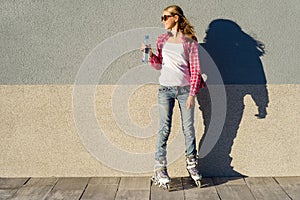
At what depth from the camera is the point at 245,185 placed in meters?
3.79

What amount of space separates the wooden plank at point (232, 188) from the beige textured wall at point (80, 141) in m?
0.17

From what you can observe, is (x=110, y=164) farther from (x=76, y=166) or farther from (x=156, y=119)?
(x=156, y=119)

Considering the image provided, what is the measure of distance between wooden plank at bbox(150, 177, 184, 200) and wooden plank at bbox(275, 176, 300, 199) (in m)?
0.93

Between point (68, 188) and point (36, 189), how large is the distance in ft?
0.95

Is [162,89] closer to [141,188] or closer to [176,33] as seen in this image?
[176,33]

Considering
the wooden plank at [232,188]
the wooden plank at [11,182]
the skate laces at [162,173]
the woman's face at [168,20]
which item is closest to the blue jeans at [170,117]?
the skate laces at [162,173]

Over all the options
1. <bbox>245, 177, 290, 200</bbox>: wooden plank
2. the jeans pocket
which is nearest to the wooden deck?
<bbox>245, 177, 290, 200</bbox>: wooden plank

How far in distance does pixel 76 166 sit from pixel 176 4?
1817 millimetres

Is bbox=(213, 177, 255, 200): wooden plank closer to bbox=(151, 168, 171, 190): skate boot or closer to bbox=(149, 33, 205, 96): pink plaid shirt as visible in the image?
bbox=(151, 168, 171, 190): skate boot

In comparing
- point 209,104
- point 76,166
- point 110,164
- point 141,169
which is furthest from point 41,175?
point 209,104

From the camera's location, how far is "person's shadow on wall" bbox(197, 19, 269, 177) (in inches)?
151

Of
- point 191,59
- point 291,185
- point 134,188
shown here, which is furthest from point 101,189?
point 291,185

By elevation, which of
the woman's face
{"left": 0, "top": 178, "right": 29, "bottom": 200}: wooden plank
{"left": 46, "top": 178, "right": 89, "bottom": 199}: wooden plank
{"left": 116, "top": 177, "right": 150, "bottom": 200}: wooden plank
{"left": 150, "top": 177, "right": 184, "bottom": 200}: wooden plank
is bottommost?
{"left": 150, "top": 177, "right": 184, "bottom": 200}: wooden plank

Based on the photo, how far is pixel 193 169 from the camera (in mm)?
3760
